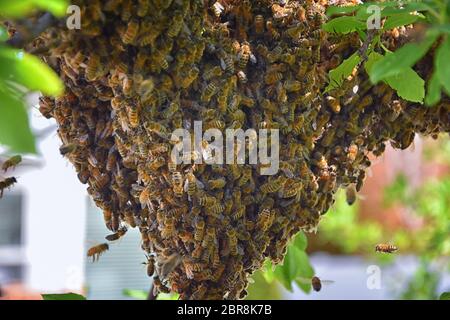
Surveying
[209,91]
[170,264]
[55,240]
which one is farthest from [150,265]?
[55,240]

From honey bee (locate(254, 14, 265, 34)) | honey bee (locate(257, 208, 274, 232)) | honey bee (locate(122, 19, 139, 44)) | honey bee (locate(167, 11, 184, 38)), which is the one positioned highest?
honey bee (locate(254, 14, 265, 34))

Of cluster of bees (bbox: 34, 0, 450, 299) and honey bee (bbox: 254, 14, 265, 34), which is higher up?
honey bee (bbox: 254, 14, 265, 34)

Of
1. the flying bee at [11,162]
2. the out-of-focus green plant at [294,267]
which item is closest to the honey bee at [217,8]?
the flying bee at [11,162]

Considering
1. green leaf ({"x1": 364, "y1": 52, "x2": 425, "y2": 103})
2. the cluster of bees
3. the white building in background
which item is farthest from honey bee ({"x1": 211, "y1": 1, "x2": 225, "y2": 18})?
the white building in background

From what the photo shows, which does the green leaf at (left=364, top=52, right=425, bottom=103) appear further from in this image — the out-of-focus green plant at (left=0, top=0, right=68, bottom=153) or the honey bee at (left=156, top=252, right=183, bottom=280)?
the out-of-focus green plant at (left=0, top=0, right=68, bottom=153)

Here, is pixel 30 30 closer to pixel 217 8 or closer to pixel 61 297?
pixel 217 8

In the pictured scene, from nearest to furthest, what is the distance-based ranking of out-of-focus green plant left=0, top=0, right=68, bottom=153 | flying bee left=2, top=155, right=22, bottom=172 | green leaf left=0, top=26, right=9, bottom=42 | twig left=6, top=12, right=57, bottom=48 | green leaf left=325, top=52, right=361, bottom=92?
out-of-focus green plant left=0, top=0, right=68, bottom=153 → twig left=6, top=12, right=57, bottom=48 → green leaf left=0, top=26, right=9, bottom=42 → green leaf left=325, top=52, right=361, bottom=92 → flying bee left=2, top=155, right=22, bottom=172

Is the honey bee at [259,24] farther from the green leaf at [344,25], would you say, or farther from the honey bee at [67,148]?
the honey bee at [67,148]
